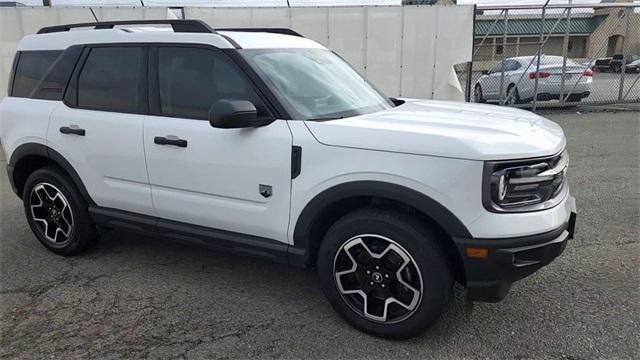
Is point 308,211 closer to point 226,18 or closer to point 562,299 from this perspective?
point 562,299

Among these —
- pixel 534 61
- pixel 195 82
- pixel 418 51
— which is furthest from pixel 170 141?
pixel 534 61

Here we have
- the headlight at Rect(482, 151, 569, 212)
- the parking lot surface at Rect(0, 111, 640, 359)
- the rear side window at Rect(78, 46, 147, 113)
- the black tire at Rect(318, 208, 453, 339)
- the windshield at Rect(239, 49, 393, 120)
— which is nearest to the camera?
the headlight at Rect(482, 151, 569, 212)

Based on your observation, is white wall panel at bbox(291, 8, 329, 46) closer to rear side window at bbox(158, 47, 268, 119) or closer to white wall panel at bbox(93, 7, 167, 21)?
white wall panel at bbox(93, 7, 167, 21)

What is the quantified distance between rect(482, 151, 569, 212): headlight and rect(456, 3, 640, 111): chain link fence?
9.08m

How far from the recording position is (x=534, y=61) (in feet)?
39.0

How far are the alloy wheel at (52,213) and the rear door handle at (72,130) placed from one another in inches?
21.1

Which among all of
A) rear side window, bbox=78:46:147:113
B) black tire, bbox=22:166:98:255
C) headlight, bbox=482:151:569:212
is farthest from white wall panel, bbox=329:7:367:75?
headlight, bbox=482:151:569:212

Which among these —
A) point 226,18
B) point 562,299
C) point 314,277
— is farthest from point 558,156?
point 226,18

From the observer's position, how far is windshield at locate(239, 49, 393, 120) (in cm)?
325

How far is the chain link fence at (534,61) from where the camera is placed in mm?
11523

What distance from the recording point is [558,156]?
9.50 feet

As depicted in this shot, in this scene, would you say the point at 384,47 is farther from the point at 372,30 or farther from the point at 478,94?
the point at 478,94

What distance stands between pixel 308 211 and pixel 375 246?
452 mm

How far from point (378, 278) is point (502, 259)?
0.72 metres
